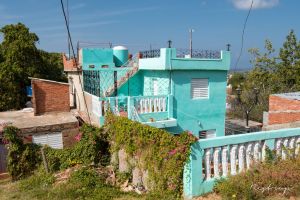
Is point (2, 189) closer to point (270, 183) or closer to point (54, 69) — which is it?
point (270, 183)

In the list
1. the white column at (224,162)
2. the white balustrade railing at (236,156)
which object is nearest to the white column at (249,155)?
the white balustrade railing at (236,156)

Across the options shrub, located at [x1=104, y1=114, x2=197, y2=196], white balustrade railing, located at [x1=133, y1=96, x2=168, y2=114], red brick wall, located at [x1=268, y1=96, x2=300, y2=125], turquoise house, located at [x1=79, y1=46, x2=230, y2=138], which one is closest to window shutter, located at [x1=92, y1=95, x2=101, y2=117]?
turquoise house, located at [x1=79, y1=46, x2=230, y2=138]

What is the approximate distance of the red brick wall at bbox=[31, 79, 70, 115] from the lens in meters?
15.2

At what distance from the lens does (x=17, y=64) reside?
20797 millimetres

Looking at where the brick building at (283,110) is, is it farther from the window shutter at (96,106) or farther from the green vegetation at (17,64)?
the green vegetation at (17,64)

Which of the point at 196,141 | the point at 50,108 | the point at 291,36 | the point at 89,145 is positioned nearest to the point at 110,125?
the point at 89,145

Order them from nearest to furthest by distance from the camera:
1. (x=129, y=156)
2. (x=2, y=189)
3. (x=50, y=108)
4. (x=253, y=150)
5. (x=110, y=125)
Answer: (x=253, y=150), (x=129, y=156), (x=2, y=189), (x=110, y=125), (x=50, y=108)

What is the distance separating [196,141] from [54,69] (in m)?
22.0

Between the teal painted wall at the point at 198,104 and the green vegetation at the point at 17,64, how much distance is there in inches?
518

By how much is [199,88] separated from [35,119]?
8496 mm

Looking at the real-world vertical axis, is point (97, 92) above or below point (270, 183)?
above

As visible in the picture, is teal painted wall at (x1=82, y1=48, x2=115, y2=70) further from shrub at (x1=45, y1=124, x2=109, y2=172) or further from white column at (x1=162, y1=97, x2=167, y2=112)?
shrub at (x1=45, y1=124, x2=109, y2=172)

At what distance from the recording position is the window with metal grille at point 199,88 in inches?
542

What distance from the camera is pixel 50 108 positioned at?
51.4ft
